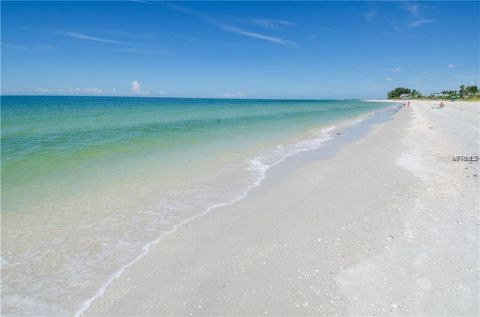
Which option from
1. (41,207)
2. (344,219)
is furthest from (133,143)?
(344,219)

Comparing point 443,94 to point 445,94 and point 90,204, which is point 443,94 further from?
point 90,204

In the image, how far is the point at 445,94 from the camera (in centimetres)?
11744

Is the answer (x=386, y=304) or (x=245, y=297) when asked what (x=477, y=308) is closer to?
(x=386, y=304)

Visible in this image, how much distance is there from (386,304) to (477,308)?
3.28 feet

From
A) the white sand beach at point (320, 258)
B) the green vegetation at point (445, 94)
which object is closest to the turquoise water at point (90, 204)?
the white sand beach at point (320, 258)

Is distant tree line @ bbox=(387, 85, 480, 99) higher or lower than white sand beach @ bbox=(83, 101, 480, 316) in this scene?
higher

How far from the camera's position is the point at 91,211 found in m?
6.29

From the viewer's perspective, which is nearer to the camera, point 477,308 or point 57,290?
point 477,308

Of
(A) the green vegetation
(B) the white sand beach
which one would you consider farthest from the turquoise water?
(A) the green vegetation

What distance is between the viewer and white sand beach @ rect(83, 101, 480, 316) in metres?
3.45

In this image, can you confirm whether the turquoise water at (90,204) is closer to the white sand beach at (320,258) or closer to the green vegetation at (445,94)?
the white sand beach at (320,258)

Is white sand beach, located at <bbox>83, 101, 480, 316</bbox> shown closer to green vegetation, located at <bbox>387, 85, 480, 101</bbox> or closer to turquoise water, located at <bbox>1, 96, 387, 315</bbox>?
turquoise water, located at <bbox>1, 96, 387, 315</bbox>

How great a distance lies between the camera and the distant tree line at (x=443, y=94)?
89700 millimetres

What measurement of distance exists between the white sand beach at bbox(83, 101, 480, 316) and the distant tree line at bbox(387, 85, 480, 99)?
3756 inches
